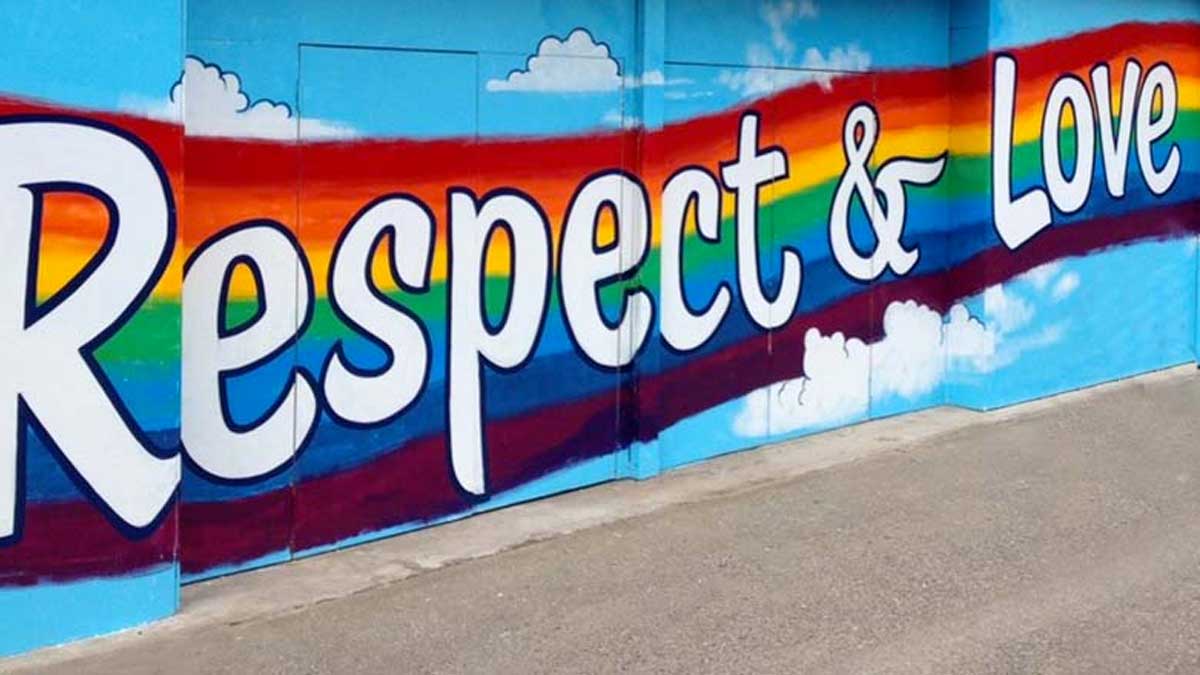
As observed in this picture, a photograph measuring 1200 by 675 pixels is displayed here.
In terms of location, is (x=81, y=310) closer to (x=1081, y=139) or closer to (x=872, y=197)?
(x=872, y=197)

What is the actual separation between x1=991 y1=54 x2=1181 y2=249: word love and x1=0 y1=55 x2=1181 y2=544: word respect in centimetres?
2

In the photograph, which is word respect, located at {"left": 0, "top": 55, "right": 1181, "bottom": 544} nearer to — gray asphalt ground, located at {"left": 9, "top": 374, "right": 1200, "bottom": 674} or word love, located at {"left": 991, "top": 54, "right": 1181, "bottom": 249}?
word love, located at {"left": 991, "top": 54, "right": 1181, "bottom": 249}

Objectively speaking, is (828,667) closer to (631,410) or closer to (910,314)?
(631,410)

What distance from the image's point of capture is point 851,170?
359 inches

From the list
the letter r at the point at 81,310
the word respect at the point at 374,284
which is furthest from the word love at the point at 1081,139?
the letter r at the point at 81,310

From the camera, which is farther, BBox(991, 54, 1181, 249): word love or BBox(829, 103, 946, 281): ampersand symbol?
BBox(991, 54, 1181, 249): word love

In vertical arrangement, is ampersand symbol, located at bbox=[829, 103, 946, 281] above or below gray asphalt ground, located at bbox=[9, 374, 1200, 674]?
above

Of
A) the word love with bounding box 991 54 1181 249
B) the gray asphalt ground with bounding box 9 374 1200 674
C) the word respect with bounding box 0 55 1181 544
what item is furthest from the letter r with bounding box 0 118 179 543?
the word love with bounding box 991 54 1181 249

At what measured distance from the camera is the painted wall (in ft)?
17.3

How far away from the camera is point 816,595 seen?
6051mm

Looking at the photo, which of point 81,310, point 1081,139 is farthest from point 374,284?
point 1081,139

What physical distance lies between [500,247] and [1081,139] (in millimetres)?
4961

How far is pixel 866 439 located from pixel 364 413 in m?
3.48

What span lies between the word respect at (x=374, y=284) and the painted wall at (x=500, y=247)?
15 millimetres
